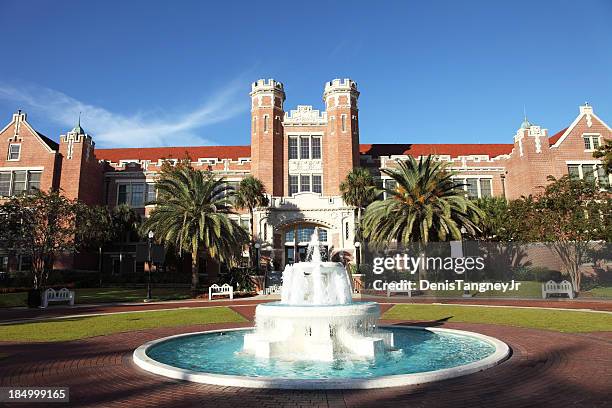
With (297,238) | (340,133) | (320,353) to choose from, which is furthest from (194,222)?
(320,353)

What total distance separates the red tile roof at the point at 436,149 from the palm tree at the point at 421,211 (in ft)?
70.4

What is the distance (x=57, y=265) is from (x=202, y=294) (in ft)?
59.2

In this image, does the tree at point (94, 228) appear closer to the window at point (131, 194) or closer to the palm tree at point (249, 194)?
the window at point (131, 194)

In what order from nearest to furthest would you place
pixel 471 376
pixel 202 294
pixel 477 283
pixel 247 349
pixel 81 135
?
pixel 471 376 → pixel 247 349 → pixel 477 283 → pixel 202 294 → pixel 81 135

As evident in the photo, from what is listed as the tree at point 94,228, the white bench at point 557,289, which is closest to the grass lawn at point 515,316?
the white bench at point 557,289

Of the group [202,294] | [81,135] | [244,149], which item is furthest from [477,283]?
[81,135]

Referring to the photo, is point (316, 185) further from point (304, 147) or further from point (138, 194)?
point (138, 194)

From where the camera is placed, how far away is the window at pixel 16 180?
43.6 metres

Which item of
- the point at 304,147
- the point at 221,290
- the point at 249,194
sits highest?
the point at 304,147

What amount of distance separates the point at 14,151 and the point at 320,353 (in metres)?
47.4

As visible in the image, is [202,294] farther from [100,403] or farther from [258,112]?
[100,403]

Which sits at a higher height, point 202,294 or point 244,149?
point 244,149

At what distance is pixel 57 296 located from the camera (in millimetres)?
25734

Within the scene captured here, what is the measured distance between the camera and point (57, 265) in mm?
40250
